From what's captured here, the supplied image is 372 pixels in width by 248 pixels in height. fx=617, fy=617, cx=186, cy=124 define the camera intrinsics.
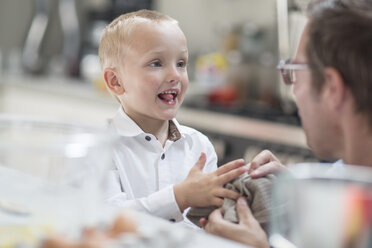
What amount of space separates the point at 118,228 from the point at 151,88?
0.39 m

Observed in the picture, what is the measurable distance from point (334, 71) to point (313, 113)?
0.07 metres

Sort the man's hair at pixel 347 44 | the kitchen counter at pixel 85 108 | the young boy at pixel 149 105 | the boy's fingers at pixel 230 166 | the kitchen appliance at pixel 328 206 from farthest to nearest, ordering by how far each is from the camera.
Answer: the kitchen counter at pixel 85 108 → the young boy at pixel 149 105 → the boy's fingers at pixel 230 166 → the man's hair at pixel 347 44 → the kitchen appliance at pixel 328 206

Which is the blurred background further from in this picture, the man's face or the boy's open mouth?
the man's face

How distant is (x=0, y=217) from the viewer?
52 cm

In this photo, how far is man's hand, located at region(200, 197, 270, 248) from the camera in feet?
1.87

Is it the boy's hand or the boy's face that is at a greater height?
the boy's face

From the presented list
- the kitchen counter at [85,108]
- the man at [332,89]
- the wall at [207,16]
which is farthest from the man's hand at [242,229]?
the wall at [207,16]

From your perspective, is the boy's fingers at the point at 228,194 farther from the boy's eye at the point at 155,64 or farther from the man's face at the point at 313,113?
the boy's eye at the point at 155,64

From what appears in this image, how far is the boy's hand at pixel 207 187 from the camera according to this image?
65 centimetres

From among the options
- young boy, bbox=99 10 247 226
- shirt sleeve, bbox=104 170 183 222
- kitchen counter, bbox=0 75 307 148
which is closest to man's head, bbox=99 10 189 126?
young boy, bbox=99 10 247 226

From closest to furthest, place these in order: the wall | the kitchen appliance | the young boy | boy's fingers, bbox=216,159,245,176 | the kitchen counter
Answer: the kitchen appliance < boy's fingers, bbox=216,159,245,176 < the young boy < the kitchen counter < the wall

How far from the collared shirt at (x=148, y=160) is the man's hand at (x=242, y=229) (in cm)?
11

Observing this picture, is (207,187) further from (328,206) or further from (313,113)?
(328,206)

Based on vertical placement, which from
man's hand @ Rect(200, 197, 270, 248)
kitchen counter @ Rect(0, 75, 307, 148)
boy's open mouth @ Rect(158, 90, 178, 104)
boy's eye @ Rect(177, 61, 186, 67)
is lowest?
kitchen counter @ Rect(0, 75, 307, 148)
